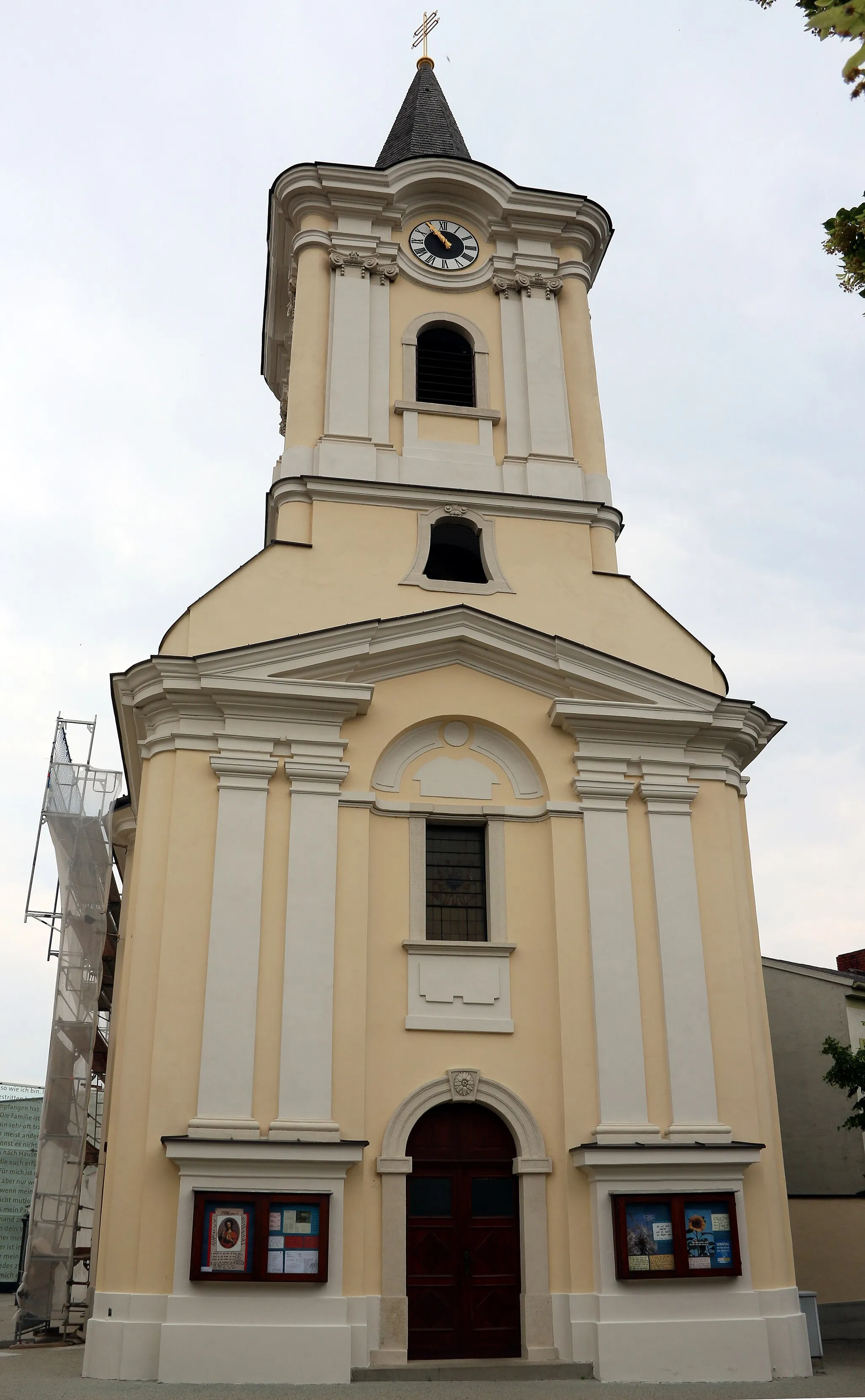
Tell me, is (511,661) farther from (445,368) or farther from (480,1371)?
(480,1371)

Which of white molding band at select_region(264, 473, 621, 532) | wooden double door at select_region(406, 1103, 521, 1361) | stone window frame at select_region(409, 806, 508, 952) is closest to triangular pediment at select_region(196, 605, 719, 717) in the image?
stone window frame at select_region(409, 806, 508, 952)

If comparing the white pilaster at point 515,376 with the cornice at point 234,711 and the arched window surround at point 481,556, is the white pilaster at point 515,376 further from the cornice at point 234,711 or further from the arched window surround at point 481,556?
the cornice at point 234,711

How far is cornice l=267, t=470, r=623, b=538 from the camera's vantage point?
753 inches

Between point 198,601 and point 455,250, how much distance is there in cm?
861

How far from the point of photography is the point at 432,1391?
12.8m

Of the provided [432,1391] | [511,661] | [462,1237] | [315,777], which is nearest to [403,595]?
[511,661]

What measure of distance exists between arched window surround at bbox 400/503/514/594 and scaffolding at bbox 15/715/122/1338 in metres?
A: 10.3

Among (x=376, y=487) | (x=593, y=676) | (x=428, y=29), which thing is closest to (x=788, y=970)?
(x=593, y=676)

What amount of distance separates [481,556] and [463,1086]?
25.6ft

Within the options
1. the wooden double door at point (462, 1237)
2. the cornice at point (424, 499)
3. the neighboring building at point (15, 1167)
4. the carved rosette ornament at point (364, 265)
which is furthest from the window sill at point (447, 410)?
the neighboring building at point (15, 1167)

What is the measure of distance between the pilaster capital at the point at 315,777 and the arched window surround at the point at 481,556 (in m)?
3.40

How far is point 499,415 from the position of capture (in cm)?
2064

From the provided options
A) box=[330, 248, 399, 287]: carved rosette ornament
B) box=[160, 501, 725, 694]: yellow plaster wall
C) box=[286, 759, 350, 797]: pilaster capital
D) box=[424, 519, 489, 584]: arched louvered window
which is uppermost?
box=[330, 248, 399, 287]: carved rosette ornament

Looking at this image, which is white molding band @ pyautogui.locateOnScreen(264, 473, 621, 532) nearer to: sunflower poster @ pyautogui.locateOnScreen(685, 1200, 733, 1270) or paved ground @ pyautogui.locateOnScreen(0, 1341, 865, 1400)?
sunflower poster @ pyautogui.locateOnScreen(685, 1200, 733, 1270)
